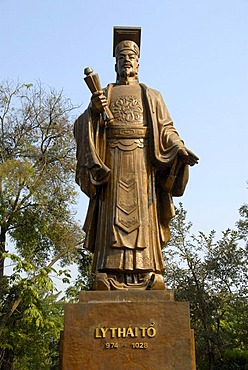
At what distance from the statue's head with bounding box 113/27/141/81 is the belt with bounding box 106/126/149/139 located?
0.93m

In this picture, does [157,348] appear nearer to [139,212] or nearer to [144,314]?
[144,314]

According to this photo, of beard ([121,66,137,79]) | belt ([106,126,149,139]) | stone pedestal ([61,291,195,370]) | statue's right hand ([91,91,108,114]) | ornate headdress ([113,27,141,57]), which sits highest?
ornate headdress ([113,27,141,57])

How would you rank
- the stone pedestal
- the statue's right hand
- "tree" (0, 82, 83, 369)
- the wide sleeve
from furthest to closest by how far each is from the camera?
"tree" (0, 82, 83, 369), the statue's right hand, the wide sleeve, the stone pedestal

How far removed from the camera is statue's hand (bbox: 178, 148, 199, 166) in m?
6.60

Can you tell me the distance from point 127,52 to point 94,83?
2.99 ft

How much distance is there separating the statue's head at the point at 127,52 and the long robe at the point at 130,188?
0.53 m

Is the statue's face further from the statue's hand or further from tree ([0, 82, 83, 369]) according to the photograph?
tree ([0, 82, 83, 369])

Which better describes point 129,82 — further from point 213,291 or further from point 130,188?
point 213,291

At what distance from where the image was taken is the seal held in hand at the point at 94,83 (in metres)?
6.78

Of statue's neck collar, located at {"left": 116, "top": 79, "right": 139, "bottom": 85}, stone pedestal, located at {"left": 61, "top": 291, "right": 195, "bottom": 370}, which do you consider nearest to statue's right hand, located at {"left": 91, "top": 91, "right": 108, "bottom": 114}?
statue's neck collar, located at {"left": 116, "top": 79, "right": 139, "bottom": 85}

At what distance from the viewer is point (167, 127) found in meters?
7.07

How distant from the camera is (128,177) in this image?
6703 millimetres

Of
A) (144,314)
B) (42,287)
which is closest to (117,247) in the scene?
(144,314)

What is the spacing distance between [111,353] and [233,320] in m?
17.3
